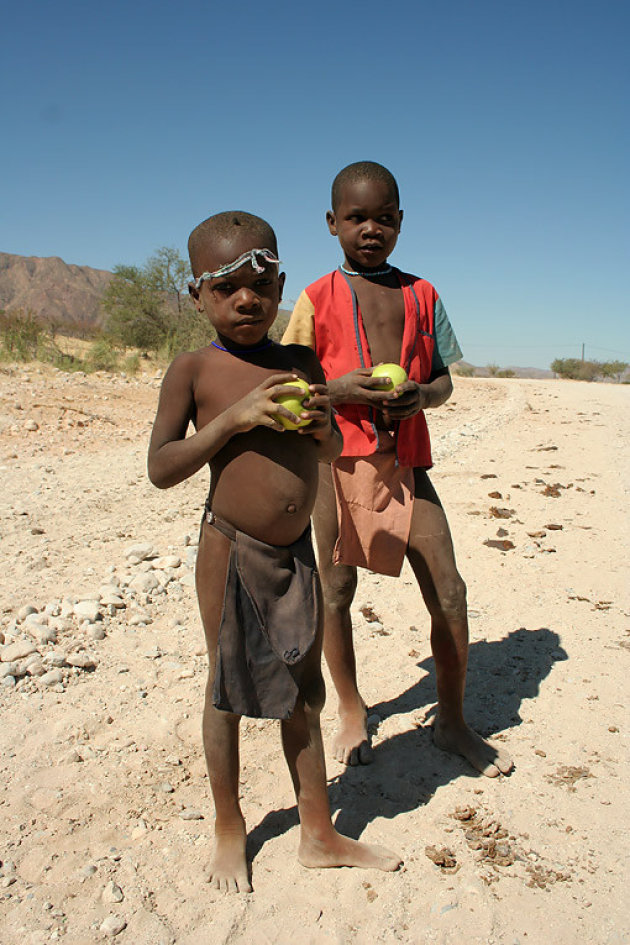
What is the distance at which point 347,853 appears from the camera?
204 centimetres

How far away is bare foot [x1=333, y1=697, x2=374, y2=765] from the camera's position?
103 inches

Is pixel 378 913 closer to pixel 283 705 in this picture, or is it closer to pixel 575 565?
pixel 283 705

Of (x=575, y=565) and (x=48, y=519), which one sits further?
(x=48, y=519)

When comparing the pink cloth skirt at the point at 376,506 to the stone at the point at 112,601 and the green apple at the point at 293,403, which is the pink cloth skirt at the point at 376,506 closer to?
the green apple at the point at 293,403

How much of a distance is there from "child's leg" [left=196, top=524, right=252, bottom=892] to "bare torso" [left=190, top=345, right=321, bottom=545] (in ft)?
0.39

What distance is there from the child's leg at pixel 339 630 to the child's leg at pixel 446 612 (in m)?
0.30

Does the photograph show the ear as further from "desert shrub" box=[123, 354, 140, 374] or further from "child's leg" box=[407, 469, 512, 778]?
"desert shrub" box=[123, 354, 140, 374]

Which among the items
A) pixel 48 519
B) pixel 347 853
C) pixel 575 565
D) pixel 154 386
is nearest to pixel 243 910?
pixel 347 853

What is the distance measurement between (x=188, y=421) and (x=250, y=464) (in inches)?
8.0

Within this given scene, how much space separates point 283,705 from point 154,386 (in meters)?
11.0

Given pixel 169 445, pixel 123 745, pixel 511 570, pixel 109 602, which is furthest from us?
pixel 511 570

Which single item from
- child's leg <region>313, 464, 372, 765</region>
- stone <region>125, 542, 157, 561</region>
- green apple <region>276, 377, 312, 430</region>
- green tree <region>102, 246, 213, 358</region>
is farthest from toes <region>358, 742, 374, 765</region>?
green tree <region>102, 246, 213, 358</region>

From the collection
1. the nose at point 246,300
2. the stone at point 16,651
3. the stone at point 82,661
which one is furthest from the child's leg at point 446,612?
the stone at point 16,651

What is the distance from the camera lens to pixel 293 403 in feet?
5.67
